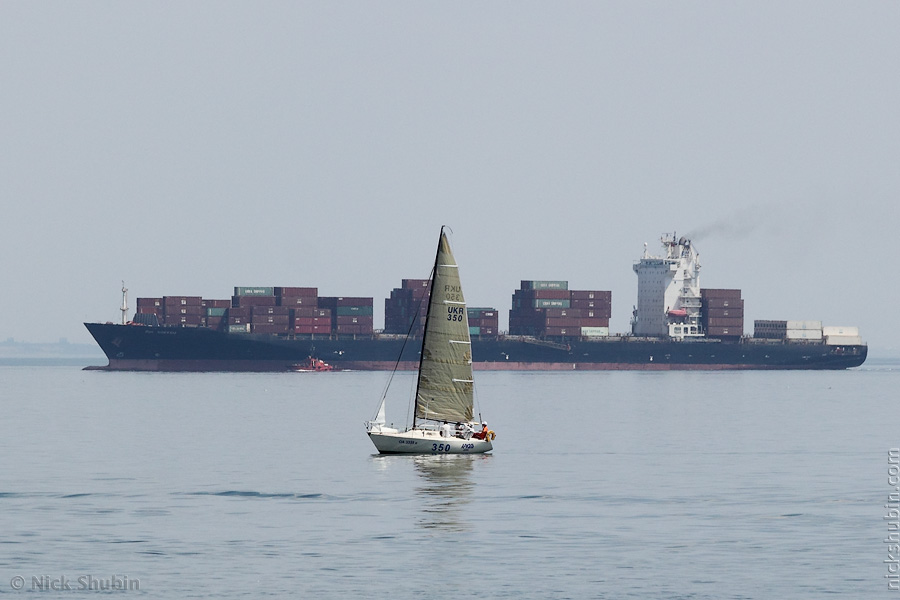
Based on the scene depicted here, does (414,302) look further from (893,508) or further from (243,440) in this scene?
(893,508)

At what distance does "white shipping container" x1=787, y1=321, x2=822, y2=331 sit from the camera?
184 meters

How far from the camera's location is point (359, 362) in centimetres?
16262

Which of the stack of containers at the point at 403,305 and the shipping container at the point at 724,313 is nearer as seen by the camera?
the stack of containers at the point at 403,305

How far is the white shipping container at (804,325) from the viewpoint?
184m

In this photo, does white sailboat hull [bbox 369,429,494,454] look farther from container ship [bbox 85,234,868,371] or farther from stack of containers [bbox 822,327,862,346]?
stack of containers [bbox 822,327,862,346]

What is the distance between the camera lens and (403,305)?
171 meters

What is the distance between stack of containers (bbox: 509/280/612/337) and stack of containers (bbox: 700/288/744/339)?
13.2 m

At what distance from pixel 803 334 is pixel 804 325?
1.45 meters

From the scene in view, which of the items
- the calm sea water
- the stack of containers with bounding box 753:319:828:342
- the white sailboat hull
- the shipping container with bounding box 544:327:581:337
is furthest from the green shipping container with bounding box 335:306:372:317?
the white sailboat hull

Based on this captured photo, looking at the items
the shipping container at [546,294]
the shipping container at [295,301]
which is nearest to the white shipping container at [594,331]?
the shipping container at [546,294]

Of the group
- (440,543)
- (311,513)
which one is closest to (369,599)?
(440,543)

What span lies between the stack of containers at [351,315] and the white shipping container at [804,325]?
58330mm

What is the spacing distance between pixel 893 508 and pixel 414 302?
132m

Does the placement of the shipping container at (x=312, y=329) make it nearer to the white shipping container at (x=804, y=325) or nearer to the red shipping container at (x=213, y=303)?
the red shipping container at (x=213, y=303)
